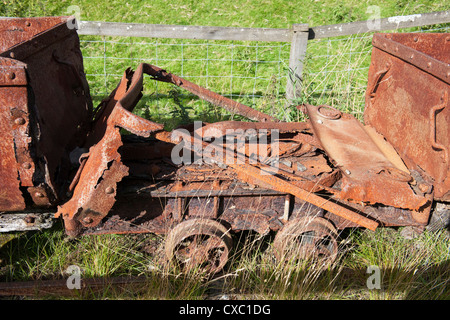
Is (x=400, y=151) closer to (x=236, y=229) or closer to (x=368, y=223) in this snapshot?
(x=368, y=223)

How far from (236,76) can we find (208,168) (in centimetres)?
349

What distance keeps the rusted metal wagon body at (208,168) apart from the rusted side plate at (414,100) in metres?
0.01

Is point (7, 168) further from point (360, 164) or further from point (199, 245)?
point (360, 164)

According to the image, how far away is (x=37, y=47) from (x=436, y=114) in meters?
2.95

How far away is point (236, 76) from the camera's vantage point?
20.4 ft

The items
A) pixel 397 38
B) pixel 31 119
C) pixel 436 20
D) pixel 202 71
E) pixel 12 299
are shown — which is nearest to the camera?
pixel 31 119

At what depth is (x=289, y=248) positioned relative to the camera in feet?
9.66

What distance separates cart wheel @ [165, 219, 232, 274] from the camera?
9.36 ft

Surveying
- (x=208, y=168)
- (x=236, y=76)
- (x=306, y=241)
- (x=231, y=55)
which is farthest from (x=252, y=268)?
(x=231, y=55)

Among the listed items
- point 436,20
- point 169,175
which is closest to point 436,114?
point 169,175

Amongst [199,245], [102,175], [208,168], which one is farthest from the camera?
[208,168]

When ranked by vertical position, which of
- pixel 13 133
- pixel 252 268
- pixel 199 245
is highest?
pixel 13 133

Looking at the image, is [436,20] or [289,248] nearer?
[289,248]

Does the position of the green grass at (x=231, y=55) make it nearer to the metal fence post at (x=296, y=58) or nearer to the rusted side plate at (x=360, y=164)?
the metal fence post at (x=296, y=58)
